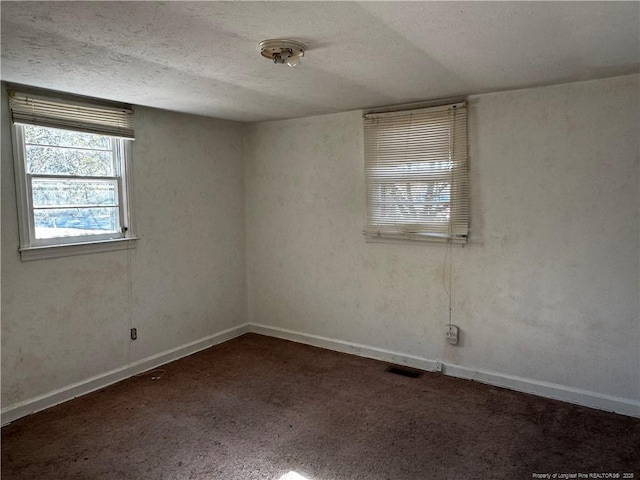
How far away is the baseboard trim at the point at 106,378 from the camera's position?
2941mm

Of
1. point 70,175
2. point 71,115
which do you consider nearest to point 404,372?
Answer: point 70,175

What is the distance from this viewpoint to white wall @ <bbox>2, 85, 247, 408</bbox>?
116 inches

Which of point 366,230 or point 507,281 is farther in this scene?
point 366,230

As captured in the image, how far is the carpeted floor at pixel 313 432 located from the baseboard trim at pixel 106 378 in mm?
73

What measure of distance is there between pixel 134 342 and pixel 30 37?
2.53 metres

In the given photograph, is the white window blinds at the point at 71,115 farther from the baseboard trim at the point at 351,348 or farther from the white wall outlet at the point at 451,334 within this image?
the white wall outlet at the point at 451,334

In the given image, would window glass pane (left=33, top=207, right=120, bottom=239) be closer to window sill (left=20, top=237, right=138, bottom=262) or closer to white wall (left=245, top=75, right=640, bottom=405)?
window sill (left=20, top=237, right=138, bottom=262)

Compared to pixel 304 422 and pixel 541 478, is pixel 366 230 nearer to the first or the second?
pixel 304 422

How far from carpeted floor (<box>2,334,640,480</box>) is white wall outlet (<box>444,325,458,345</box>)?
0.31 meters

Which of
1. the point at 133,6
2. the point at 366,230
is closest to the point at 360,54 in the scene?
the point at 133,6

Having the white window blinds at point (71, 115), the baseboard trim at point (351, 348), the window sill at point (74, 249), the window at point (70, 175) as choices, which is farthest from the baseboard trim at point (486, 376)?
the white window blinds at point (71, 115)

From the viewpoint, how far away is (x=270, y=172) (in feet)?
14.8

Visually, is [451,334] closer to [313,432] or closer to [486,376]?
[486,376]

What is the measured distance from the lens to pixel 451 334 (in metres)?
3.55
